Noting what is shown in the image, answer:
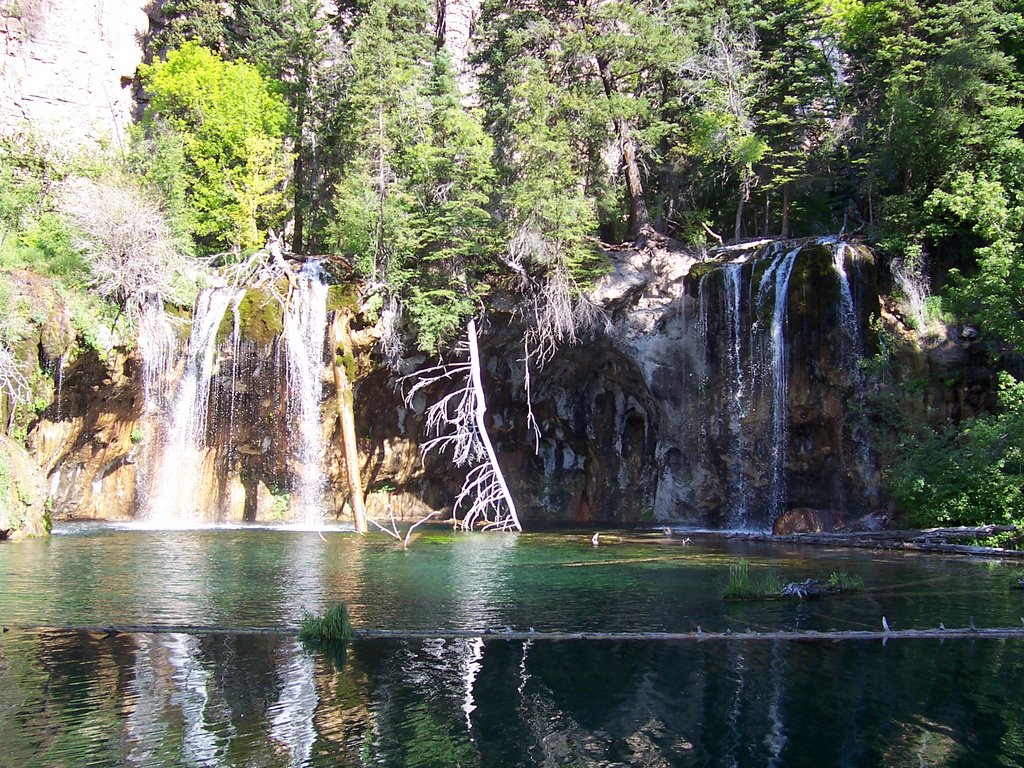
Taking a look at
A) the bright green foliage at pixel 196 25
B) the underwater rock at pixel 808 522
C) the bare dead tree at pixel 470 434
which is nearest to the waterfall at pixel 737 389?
the underwater rock at pixel 808 522

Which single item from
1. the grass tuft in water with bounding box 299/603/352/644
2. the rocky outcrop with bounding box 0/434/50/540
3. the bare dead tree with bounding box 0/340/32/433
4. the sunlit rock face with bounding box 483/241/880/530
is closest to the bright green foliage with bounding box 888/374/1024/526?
the sunlit rock face with bounding box 483/241/880/530

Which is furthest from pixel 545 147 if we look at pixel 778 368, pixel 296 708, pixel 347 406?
pixel 296 708

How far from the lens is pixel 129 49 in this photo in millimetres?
38562

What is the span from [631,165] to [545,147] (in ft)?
16.1

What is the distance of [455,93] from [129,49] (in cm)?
1680

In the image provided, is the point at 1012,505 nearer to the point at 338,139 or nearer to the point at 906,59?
the point at 906,59

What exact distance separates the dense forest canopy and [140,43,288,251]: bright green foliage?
96 mm

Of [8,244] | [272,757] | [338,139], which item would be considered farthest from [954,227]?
[8,244]

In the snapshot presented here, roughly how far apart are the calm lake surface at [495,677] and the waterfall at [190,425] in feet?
38.6

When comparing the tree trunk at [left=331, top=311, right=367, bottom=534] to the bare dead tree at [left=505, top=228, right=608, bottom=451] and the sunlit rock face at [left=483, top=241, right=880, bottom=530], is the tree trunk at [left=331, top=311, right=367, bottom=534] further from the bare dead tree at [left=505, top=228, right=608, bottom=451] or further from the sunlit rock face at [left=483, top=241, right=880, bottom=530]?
the sunlit rock face at [left=483, top=241, right=880, bottom=530]

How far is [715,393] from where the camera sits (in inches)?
1054

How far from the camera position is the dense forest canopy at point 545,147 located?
2455cm

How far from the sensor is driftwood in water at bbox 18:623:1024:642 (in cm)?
1001

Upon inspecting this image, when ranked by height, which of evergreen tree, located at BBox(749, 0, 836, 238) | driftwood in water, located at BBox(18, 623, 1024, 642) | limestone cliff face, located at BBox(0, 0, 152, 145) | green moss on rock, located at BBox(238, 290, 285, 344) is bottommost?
driftwood in water, located at BBox(18, 623, 1024, 642)
